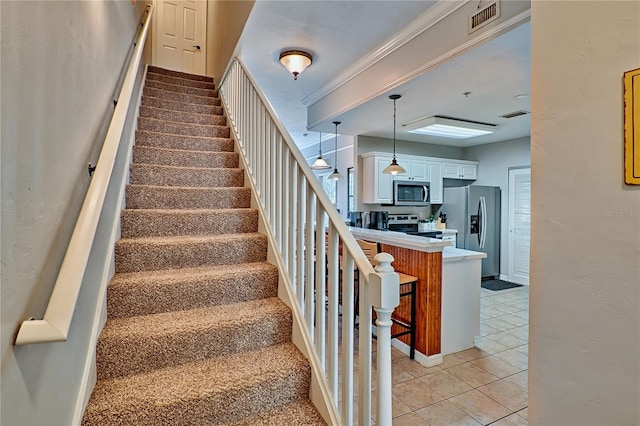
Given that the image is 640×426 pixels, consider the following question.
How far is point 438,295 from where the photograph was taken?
2920 millimetres

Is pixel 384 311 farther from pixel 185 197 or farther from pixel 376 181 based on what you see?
pixel 376 181

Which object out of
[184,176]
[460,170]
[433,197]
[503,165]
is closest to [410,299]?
[184,176]

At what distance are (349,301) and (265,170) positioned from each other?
1351 millimetres

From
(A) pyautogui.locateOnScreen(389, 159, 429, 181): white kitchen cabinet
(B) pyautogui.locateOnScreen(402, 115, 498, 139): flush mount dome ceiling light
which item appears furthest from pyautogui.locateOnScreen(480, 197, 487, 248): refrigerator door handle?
(B) pyautogui.locateOnScreen(402, 115, 498, 139): flush mount dome ceiling light

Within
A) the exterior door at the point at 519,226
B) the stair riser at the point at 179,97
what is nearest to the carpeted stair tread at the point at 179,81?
the stair riser at the point at 179,97

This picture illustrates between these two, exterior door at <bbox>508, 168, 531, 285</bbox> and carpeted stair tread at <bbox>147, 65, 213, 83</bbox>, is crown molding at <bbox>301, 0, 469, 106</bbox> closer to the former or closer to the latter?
carpeted stair tread at <bbox>147, 65, 213, 83</bbox>

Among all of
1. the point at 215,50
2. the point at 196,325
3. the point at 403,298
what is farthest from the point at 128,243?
the point at 215,50

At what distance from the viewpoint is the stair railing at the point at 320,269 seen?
1142 mm

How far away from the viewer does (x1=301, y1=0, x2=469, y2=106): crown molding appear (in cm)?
249

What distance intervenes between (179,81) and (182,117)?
52.1 inches

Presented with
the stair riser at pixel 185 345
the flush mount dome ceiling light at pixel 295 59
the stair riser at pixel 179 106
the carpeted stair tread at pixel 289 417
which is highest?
the flush mount dome ceiling light at pixel 295 59

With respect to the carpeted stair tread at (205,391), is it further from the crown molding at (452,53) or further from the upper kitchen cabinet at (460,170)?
the upper kitchen cabinet at (460,170)

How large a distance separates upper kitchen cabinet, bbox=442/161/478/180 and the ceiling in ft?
5.67

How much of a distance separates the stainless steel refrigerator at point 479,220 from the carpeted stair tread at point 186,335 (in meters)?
4.97
